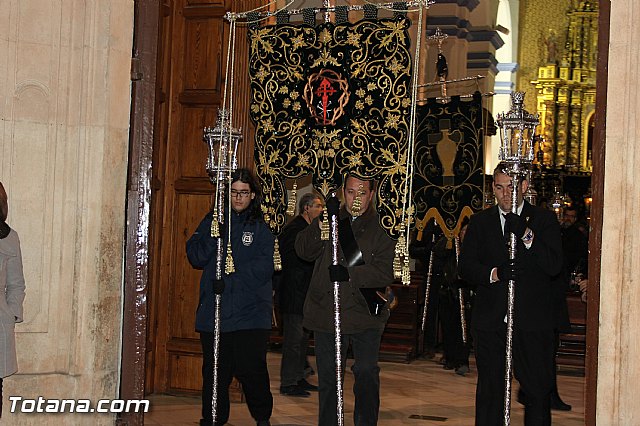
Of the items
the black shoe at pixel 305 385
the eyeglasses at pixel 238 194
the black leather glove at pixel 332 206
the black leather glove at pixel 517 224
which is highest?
the eyeglasses at pixel 238 194

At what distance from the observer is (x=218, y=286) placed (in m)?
7.05

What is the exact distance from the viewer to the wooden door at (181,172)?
349 inches

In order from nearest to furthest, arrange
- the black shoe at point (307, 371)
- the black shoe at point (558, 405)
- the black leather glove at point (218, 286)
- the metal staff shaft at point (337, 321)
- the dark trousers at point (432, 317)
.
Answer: the metal staff shaft at point (337, 321), the black leather glove at point (218, 286), the black shoe at point (558, 405), the black shoe at point (307, 371), the dark trousers at point (432, 317)

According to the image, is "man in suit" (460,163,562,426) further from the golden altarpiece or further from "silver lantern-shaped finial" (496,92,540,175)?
the golden altarpiece

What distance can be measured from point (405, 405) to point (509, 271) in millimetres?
2815

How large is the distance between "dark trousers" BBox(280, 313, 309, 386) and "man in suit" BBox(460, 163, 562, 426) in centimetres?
289

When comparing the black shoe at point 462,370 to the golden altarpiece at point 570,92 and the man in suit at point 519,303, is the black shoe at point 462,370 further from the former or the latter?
the golden altarpiece at point 570,92

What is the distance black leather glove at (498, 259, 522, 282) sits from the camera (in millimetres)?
6559

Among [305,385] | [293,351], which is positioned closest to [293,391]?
[305,385]

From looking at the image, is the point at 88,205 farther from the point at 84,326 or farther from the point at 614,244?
the point at 614,244

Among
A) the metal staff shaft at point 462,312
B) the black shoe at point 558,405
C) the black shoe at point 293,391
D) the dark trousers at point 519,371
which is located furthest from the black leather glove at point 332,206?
the metal staff shaft at point 462,312

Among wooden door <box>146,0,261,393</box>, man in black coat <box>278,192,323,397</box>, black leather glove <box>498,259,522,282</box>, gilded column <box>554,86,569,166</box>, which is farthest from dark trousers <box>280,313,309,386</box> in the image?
gilded column <box>554,86,569,166</box>

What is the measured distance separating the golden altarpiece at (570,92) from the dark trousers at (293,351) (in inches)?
543

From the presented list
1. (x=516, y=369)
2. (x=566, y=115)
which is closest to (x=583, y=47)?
(x=566, y=115)
